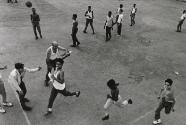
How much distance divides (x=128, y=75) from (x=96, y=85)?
5.76 ft

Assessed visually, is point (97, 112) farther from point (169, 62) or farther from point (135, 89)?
point (169, 62)

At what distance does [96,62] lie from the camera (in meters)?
13.0

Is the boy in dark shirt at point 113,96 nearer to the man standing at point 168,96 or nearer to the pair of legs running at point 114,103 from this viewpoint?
the pair of legs running at point 114,103

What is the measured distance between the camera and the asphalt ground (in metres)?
9.31

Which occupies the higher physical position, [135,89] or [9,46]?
[9,46]

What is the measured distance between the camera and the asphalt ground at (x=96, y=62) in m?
9.31

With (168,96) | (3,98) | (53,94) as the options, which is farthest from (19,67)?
(168,96)

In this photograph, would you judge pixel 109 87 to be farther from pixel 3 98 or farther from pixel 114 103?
pixel 3 98

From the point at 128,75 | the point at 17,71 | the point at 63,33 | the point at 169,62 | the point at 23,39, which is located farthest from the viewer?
the point at 63,33

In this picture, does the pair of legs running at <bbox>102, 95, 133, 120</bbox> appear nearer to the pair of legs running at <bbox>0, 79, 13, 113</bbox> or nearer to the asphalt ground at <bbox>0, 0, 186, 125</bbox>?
the asphalt ground at <bbox>0, 0, 186, 125</bbox>

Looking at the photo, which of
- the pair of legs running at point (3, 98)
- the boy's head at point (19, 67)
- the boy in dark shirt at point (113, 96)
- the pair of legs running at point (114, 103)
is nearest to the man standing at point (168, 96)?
the pair of legs running at point (114, 103)

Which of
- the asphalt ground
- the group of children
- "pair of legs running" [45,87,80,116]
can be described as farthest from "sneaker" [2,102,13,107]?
"pair of legs running" [45,87,80,116]

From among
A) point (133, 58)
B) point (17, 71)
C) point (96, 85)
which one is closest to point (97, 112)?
point (96, 85)

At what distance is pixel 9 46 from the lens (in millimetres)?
14047
